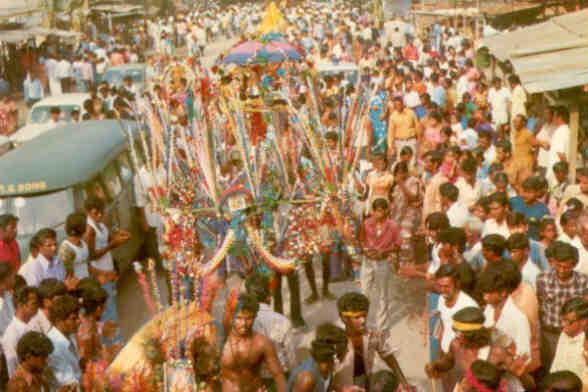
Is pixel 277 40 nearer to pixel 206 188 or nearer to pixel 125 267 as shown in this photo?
pixel 125 267

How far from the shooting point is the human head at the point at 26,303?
5.34 m

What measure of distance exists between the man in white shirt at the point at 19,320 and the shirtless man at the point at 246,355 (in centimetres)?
131

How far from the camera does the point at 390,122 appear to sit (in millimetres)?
11680

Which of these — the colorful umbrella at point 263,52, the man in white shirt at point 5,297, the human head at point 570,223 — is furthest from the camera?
the colorful umbrella at point 263,52

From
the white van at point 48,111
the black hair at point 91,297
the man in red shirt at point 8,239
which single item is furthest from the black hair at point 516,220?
the white van at point 48,111

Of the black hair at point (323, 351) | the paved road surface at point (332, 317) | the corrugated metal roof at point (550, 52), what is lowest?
the paved road surface at point (332, 317)

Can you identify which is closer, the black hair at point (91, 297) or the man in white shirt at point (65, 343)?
the man in white shirt at point (65, 343)

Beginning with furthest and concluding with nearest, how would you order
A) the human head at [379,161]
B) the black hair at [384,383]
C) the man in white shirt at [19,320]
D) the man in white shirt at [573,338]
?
the human head at [379,161] < the man in white shirt at [19,320] < the man in white shirt at [573,338] < the black hair at [384,383]

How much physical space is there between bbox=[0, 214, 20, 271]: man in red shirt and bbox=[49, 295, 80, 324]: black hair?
1.80m

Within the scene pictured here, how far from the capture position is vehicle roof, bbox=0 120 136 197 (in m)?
7.87

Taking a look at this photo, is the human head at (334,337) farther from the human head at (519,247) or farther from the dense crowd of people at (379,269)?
the human head at (519,247)

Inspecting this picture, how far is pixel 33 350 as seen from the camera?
4.65 m

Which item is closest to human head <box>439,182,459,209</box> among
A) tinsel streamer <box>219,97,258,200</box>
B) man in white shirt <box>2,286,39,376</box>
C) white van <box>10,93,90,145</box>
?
tinsel streamer <box>219,97,258,200</box>

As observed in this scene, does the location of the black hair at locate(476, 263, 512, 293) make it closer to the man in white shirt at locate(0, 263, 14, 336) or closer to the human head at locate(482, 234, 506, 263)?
the human head at locate(482, 234, 506, 263)
